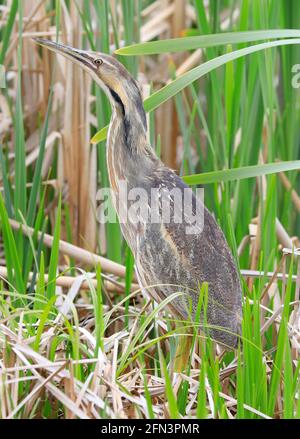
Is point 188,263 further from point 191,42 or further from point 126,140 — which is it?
point 191,42

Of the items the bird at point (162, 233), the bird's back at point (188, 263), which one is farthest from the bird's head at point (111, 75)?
the bird's back at point (188, 263)

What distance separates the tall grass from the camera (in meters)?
1.62

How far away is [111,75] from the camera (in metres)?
1.99

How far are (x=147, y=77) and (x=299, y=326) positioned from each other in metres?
1.64

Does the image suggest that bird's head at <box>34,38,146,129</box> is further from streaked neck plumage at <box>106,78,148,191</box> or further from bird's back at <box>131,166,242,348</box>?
bird's back at <box>131,166,242,348</box>

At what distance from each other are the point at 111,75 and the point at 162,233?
339mm

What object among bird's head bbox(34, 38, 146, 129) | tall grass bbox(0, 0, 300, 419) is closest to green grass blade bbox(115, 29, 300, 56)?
tall grass bbox(0, 0, 300, 419)

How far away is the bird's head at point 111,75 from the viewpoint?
6.44 ft

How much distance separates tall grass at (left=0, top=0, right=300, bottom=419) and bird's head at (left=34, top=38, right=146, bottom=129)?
0.23 ft

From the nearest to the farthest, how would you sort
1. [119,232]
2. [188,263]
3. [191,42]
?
[191,42]
[188,263]
[119,232]

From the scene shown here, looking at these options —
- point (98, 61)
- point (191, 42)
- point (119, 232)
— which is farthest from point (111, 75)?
point (119, 232)

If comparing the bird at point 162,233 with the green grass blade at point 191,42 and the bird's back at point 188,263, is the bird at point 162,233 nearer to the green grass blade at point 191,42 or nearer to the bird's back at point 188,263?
the bird's back at point 188,263

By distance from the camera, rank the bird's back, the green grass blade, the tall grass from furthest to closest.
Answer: the bird's back → the green grass blade → the tall grass

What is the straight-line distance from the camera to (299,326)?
6.21 feet
